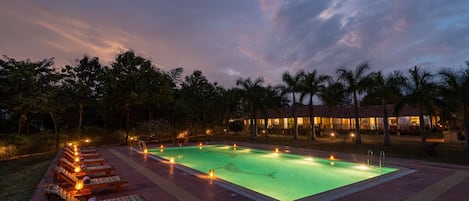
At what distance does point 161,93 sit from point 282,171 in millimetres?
13014

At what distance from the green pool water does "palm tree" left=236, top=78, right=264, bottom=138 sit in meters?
6.58

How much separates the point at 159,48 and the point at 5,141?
12.2 meters

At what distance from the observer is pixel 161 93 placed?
19.2m

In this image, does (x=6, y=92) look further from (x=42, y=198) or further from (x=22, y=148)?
(x=42, y=198)

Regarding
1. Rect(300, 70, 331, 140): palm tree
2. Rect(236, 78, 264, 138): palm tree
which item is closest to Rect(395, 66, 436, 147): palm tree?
Rect(300, 70, 331, 140): palm tree

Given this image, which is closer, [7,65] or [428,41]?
[7,65]

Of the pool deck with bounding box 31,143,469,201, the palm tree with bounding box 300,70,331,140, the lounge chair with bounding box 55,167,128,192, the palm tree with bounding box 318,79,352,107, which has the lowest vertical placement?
the pool deck with bounding box 31,143,469,201

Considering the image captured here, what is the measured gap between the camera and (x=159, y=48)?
20.6m

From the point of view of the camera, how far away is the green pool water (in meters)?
7.82

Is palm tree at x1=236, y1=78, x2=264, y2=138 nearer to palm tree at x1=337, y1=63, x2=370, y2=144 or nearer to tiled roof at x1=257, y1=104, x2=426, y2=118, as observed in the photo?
palm tree at x1=337, y1=63, x2=370, y2=144

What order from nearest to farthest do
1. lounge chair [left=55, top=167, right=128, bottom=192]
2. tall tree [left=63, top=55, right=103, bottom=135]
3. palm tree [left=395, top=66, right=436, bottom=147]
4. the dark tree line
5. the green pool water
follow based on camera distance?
lounge chair [left=55, top=167, right=128, bottom=192] < the green pool water < palm tree [left=395, top=66, right=436, bottom=147] < the dark tree line < tall tree [left=63, top=55, right=103, bottom=135]

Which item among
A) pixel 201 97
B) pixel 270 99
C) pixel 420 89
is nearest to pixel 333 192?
pixel 420 89

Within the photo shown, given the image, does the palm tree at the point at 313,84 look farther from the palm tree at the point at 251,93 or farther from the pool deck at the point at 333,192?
the pool deck at the point at 333,192

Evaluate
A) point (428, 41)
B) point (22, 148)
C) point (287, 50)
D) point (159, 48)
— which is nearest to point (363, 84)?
point (287, 50)
